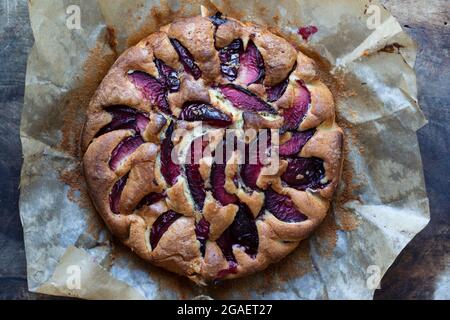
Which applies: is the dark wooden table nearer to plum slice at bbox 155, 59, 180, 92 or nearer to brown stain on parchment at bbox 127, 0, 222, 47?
brown stain on parchment at bbox 127, 0, 222, 47

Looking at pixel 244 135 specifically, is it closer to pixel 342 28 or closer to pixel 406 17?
pixel 342 28

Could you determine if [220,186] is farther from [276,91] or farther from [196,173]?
[276,91]

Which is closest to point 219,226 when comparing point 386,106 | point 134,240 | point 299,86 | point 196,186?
point 196,186

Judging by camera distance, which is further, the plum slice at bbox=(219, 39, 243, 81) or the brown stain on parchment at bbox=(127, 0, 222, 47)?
the brown stain on parchment at bbox=(127, 0, 222, 47)

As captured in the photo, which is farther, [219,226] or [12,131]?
[12,131]

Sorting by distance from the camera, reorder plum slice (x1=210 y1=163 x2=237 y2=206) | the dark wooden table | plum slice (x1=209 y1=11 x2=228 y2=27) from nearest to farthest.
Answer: plum slice (x1=210 y1=163 x2=237 y2=206) < plum slice (x1=209 y1=11 x2=228 y2=27) < the dark wooden table

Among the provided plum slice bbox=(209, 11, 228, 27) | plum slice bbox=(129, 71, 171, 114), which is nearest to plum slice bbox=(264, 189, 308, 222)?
plum slice bbox=(129, 71, 171, 114)

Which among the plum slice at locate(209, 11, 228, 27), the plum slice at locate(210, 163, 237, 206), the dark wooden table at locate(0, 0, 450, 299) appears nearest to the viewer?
the plum slice at locate(210, 163, 237, 206)
